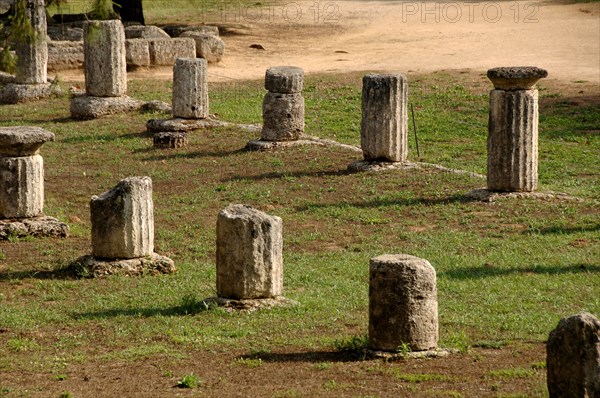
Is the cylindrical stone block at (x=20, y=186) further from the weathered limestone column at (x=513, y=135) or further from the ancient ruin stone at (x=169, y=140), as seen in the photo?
the weathered limestone column at (x=513, y=135)

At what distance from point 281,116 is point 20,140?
301 inches

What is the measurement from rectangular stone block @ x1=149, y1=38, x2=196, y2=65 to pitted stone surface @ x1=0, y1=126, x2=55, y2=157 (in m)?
14.7

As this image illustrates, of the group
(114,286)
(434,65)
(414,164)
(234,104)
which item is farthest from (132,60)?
(114,286)

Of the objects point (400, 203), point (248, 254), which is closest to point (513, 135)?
point (400, 203)

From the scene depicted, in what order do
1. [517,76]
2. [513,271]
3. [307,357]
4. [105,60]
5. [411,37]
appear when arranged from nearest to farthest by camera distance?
1. [307,357]
2. [513,271]
3. [517,76]
4. [105,60]
5. [411,37]

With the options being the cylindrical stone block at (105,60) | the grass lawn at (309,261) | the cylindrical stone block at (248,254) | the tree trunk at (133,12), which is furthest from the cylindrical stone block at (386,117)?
the tree trunk at (133,12)

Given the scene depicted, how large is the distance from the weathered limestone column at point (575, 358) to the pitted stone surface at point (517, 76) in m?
10.4

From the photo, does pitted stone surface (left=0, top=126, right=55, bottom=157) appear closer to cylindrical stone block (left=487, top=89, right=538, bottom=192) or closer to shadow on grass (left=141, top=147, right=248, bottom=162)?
shadow on grass (left=141, top=147, right=248, bottom=162)

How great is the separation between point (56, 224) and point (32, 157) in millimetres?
1038

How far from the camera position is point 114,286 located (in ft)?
51.4

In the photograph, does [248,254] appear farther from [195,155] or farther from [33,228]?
[195,155]

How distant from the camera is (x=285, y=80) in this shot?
24.7m

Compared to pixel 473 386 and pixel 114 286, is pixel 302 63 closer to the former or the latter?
pixel 114 286

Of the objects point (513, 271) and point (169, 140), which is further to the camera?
point (169, 140)
